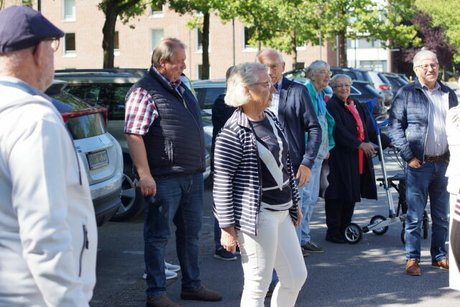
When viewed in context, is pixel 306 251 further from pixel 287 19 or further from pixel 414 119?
pixel 287 19

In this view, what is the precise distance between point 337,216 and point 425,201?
1.67m

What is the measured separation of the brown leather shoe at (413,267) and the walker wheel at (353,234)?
144 cm

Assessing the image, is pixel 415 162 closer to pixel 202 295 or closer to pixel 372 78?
pixel 202 295

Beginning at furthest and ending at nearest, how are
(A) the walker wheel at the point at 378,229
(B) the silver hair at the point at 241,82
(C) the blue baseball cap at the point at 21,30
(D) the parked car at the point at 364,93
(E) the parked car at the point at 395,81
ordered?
(E) the parked car at the point at 395,81, (D) the parked car at the point at 364,93, (A) the walker wheel at the point at 378,229, (B) the silver hair at the point at 241,82, (C) the blue baseball cap at the point at 21,30

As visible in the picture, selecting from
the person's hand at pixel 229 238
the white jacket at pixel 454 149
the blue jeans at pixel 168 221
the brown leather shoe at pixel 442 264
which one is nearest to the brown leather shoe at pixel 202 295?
the blue jeans at pixel 168 221

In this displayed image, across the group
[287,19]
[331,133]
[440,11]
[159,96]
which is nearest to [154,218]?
[159,96]

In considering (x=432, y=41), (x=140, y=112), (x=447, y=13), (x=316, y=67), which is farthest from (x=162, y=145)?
(x=432, y=41)

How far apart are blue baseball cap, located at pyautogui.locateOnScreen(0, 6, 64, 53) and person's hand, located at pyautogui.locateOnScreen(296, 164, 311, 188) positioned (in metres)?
4.10

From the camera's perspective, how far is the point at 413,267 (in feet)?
23.9

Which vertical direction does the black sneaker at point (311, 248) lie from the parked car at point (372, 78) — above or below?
below

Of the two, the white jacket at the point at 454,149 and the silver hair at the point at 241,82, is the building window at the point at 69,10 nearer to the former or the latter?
the white jacket at the point at 454,149

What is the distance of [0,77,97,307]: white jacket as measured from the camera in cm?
237

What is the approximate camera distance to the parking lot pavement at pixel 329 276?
648 centimetres

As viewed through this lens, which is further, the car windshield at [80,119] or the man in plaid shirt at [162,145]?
the car windshield at [80,119]
